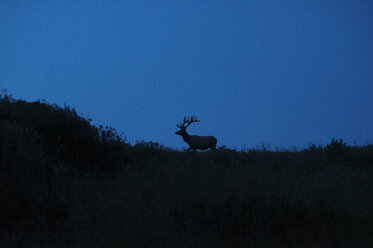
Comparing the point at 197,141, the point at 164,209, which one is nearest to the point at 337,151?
the point at 197,141

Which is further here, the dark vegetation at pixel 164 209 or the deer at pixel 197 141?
the deer at pixel 197 141

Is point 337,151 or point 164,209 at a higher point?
point 337,151

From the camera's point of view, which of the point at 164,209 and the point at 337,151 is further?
the point at 337,151

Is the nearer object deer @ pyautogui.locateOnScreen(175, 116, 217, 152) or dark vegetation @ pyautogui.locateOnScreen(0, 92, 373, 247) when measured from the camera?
dark vegetation @ pyautogui.locateOnScreen(0, 92, 373, 247)

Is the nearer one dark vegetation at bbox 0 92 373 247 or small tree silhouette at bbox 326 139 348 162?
dark vegetation at bbox 0 92 373 247

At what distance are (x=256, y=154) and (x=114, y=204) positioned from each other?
10.1 m

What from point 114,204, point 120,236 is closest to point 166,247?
point 120,236

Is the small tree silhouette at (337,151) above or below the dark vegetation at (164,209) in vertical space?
above

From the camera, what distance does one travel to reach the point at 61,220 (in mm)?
5875

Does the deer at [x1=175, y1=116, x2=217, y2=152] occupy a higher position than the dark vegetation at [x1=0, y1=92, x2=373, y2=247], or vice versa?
the deer at [x1=175, y1=116, x2=217, y2=152]

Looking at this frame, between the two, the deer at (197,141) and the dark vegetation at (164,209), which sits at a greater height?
the deer at (197,141)

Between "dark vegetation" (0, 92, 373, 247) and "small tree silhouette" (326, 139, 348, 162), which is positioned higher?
"small tree silhouette" (326, 139, 348, 162)

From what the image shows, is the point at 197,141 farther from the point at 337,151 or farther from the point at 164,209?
the point at 164,209

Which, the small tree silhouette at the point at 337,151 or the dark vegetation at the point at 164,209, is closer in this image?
the dark vegetation at the point at 164,209
